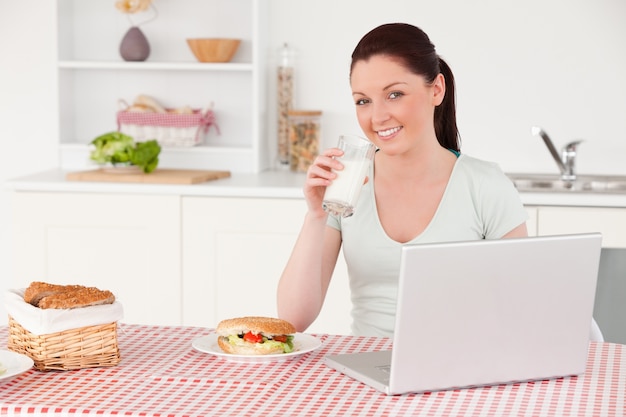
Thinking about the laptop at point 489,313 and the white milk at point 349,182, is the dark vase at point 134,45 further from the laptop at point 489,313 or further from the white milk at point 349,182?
the laptop at point 489,313

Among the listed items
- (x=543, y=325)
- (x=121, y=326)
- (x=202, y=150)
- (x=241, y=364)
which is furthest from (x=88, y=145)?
(x=543, y=325)

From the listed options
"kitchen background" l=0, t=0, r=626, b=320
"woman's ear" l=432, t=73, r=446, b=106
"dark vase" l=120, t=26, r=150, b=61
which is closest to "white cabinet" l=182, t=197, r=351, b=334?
"kitchen background" l=0, t=0, r=626, b=320

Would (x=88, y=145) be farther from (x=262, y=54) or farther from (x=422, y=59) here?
(x=422, y=59)

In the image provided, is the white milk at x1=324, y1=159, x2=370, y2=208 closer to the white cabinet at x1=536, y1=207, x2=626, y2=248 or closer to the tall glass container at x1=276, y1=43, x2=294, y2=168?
the white cabinet at x1=536, y1=207, x2=626, y2=248

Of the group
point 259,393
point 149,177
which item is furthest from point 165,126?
point 259,393

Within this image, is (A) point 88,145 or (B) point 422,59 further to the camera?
(A) point 88,145

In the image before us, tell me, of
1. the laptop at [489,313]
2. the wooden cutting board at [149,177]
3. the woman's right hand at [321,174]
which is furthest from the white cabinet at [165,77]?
the laptop at [489,313]

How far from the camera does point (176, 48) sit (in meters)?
3.80

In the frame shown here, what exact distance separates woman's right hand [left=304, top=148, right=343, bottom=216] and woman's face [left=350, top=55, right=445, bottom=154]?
0.63ft

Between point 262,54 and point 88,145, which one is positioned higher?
point 262,54

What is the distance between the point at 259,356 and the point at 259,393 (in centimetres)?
16

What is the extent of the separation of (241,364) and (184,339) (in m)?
0.21

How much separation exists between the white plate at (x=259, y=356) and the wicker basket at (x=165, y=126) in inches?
74.5

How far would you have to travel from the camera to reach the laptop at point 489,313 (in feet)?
4.76
